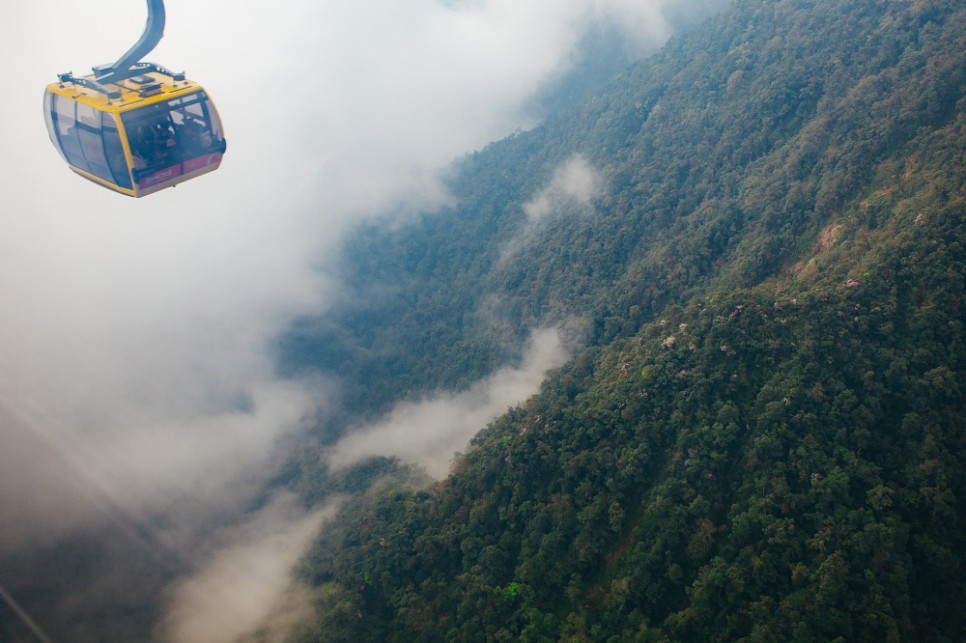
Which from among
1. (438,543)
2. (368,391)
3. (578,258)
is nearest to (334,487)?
(368,391)

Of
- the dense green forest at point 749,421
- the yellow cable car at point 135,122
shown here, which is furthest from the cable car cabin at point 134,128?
the dense green forest at point 749,421

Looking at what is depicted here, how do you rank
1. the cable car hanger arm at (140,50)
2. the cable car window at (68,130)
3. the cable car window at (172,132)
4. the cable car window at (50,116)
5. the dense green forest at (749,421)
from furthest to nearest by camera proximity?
the dense green forest at (749,421)
the cable car window at (50,116)
the cable car window at (68,130)
the cable car window at (172,132)
the cable car hanger arm at (140,50)

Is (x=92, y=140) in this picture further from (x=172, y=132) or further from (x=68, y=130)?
(x=172, y=132)

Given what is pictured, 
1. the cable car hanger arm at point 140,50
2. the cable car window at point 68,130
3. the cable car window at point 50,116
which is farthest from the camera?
the cable car window at point 50,116

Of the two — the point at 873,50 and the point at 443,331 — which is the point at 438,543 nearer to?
the point at 443,331

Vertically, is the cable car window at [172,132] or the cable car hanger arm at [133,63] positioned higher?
the cable car hanger arm at [133,63]

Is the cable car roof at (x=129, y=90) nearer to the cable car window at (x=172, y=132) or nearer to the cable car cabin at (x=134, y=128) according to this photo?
the cable car cabin at (x=134, y=128)
